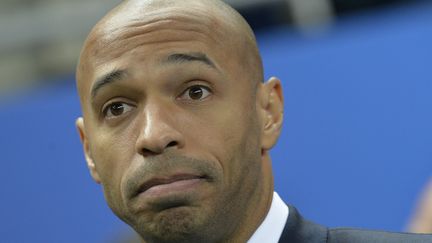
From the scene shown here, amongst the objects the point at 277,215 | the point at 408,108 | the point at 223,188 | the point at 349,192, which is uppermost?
the point at 223,188

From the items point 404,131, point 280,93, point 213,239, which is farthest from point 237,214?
point 404,131

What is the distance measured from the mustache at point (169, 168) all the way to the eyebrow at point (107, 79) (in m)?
0.18

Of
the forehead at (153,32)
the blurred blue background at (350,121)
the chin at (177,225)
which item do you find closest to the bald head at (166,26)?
the forehead at (153,32)

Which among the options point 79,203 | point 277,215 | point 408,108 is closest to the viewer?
point 277,215

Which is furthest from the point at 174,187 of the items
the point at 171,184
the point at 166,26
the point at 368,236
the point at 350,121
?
the point at 350,121

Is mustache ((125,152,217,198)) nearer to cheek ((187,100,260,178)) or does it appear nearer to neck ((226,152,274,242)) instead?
cheek ((187,100,260,178))

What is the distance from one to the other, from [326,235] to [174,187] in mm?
380

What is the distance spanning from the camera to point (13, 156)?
4641 millimetres

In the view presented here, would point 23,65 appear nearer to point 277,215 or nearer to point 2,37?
point 2,37

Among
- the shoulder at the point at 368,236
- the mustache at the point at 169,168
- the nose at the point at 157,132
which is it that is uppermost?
the nose at the point at 157,132

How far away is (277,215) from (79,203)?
2.55 m

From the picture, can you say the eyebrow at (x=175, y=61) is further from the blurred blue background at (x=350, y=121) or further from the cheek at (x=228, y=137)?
the blurred blue background at (x=350, y=121)

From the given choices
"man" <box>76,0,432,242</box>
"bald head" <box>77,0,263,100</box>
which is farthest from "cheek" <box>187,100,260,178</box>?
"bald head" <box>77,0,263,100</box>

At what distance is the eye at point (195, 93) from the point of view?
1925 millimetres
